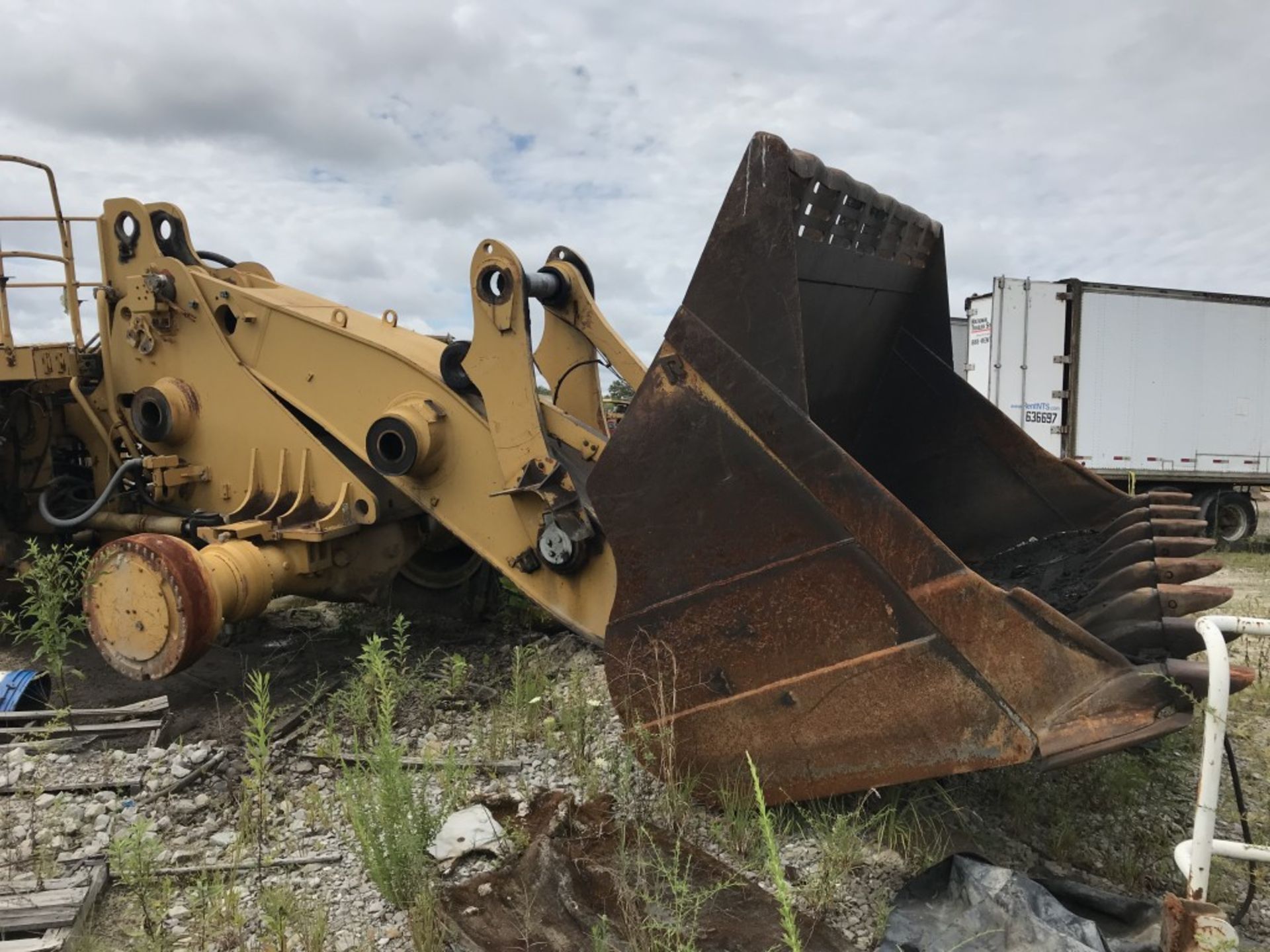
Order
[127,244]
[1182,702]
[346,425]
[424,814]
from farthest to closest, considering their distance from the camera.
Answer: [127,244]
[346,425]
[424,814]
[1182,702]

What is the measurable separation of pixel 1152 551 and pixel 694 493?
5.20 ft

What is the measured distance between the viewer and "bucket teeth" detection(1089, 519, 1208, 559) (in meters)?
3.40

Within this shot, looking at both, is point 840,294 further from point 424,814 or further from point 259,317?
point 259,317

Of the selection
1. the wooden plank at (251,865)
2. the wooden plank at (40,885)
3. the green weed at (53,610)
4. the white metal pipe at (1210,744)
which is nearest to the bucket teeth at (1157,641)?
the white metal pipe at (1210,744)

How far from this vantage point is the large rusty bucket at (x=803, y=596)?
8.21ft

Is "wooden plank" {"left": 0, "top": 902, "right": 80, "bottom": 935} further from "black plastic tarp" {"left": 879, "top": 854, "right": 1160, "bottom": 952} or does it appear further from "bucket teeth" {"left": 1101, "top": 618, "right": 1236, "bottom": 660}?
"bucket teeth" {"left": 1101, "top": 618, "right": 1236, "bottom": 660}

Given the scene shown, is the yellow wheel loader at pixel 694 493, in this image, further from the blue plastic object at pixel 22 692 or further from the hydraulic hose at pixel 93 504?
the blue plastic object at pixel 22 692

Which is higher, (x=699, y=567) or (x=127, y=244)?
(x=127, y=244)

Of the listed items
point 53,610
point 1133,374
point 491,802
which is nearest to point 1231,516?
point 1133,374

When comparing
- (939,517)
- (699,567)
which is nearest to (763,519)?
(699,567)

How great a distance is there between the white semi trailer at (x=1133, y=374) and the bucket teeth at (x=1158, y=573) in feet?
33.2

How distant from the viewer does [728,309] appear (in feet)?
9.68

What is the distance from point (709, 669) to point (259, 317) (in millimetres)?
3205

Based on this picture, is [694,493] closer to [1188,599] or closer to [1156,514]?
Answer: [1188,599]
